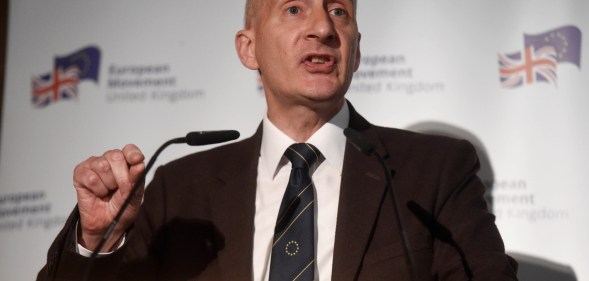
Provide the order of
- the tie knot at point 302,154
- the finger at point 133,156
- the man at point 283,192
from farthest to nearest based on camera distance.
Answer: the tie knot at point 302,154 < the man at point 283,192 < the finger at point 133,156

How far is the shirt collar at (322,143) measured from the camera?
2170 millimetres

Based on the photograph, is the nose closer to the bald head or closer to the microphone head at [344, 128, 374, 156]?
the bald head

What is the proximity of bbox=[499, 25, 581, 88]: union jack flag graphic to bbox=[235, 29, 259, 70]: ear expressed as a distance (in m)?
0.87

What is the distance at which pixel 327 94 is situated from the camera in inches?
83.3

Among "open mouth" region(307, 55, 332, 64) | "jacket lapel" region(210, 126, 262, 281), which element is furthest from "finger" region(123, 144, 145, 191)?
"open mouth" region(307, 55, 332, 64)

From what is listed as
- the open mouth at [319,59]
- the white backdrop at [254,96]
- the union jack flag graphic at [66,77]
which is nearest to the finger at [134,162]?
the open mouth at [319,59]

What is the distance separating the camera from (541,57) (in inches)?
104

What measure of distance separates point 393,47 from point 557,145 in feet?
2.15

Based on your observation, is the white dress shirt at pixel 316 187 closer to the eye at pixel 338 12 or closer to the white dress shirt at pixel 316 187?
the white dress shirt at pixel 316 187

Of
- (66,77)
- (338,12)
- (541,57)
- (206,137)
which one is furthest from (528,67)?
(66,77)

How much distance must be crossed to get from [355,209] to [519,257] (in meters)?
0.85

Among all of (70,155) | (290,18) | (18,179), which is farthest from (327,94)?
(18,179)

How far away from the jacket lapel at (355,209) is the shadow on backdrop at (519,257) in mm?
590

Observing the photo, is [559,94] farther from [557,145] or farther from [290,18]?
[290,18]
